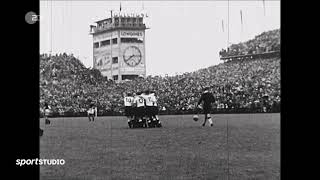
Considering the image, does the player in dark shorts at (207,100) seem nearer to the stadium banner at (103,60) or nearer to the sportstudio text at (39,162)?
the stadium banner at (103,60)

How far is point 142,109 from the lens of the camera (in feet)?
24.4

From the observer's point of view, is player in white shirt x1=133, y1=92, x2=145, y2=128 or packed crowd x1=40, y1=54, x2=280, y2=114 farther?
player in white shirt x1=133, y1=92, x2=145, y2=128

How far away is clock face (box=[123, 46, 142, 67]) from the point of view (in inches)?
228

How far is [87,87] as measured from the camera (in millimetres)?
5902

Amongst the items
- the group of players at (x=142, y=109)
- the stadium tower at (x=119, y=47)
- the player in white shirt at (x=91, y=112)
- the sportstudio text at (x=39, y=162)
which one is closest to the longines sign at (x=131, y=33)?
the stadium tower at (x=119, y=47)

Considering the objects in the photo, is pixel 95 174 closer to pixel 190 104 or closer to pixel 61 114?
pixel 61 114

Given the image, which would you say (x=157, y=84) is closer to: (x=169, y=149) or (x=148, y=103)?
(x=148, y=103)

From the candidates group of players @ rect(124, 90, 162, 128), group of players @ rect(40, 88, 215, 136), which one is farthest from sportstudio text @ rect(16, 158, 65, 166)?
group of players @ rect(124, 90, 162, 128)

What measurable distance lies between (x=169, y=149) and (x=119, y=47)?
1087 mm

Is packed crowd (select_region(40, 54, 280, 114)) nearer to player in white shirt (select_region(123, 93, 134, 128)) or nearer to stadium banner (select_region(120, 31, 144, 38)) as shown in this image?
player in white shirt (select_region(123, 93, 134, 128))

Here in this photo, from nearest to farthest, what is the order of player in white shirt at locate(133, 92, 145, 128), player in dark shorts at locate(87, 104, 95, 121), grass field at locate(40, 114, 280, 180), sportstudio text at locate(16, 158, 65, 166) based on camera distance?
sportstudio text at locate(16, 158, 65, 166) → grass field at locate(40, 114, 280, 180) → player in dark shorts at locate(87, 104, 95, 121) → player in white shirt at locate(133, 92, 145, 128)

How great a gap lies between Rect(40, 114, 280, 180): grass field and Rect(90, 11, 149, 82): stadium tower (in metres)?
0.54
